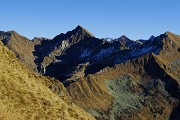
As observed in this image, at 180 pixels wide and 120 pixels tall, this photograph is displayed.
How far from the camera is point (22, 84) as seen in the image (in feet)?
162

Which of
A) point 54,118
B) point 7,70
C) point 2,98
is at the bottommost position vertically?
point 54,118

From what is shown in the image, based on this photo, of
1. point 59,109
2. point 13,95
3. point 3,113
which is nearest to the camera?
point 3,113

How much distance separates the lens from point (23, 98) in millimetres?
46562

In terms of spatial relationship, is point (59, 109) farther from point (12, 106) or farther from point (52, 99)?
point (12, 106)

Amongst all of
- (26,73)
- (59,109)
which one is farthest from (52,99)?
(26,73)

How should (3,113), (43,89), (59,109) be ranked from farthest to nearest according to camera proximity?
(43,89) < (59,109) < (3,113)

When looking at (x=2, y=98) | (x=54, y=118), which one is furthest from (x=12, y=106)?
(x=54, y=118)

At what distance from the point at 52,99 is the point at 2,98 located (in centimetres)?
798

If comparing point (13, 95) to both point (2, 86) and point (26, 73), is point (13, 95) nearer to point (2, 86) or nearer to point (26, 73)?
point (2, 86)

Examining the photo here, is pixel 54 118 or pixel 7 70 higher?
pixel 7 70

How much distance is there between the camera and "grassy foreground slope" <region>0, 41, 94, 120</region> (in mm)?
44281

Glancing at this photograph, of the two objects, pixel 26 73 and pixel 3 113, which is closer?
pixel 3 113

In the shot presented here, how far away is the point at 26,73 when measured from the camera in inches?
2176

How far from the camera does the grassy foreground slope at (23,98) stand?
44281 millimetres
